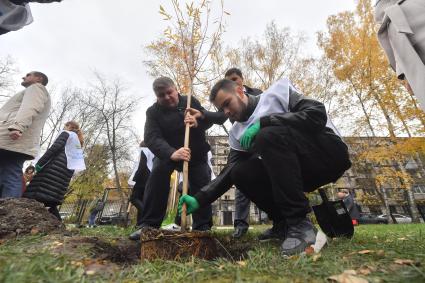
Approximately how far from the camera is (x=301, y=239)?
1.68 metres

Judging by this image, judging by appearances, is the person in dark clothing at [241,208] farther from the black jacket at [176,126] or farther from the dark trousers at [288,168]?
the dark trousers at [288,168]

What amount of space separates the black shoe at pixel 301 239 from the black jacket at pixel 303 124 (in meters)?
0.64

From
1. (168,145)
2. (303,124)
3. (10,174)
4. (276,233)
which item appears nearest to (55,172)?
(10,174)

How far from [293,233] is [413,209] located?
15750mm

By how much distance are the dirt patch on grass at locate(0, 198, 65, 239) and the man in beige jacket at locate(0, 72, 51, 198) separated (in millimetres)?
690

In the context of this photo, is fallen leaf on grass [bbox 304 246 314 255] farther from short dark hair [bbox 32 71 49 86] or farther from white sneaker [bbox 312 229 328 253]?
short dark hair [bbox 32 71 49 86]

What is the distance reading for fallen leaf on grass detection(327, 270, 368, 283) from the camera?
0.95 meters

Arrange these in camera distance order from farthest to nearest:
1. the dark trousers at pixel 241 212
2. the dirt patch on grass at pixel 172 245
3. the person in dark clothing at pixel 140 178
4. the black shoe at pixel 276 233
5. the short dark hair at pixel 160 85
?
1. the person in dark clothing at pixel 140 178
2. the dark trousers at pixel 241 212
3. the short dark hair at pixel 160 85
4. the black shoe at pixel 276 233
5. the dirt patch on grass at pixel 172 245

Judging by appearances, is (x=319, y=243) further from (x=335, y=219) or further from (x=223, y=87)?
(x=223, y=87)

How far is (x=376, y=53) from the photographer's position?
12102 mm

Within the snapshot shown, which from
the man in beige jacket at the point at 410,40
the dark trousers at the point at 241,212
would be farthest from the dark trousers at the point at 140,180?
the man in beige jacket at the point at 410,40

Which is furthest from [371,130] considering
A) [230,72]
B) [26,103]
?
[26,103]

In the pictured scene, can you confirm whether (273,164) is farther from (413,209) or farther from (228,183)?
(413,209)

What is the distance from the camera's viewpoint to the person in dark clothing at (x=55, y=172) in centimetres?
369
